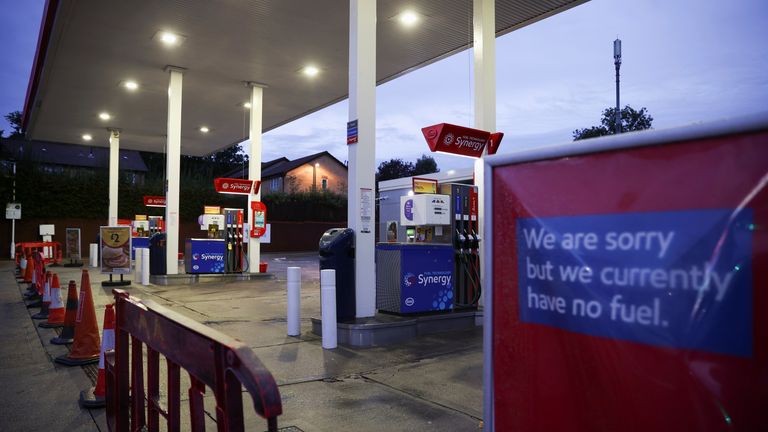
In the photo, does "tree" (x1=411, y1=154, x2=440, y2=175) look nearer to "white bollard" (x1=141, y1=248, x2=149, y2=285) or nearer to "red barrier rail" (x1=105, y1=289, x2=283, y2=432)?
"white bollard" (x1=141, y1=248, x2=149, y2=285)

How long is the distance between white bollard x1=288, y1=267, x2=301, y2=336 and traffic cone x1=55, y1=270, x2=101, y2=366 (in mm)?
2260

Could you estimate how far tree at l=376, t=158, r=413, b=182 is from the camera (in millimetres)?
80000

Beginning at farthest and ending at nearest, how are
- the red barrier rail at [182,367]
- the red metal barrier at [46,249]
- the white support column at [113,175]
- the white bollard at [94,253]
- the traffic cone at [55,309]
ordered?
the white support column at [113,175] < the white bollard at [94,253] < the red metal barrier at [46,249] < the traffic cone at [55,309] < the red barrier rail at [182,367]

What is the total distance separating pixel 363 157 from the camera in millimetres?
6965

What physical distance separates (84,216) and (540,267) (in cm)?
3031

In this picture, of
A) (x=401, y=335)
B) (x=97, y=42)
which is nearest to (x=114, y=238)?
(x=97, y=42)

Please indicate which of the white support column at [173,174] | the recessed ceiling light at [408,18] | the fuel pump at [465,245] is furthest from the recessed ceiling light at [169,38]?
the fuel pump at [465,245]

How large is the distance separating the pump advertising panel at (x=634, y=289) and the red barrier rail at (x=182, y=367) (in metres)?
0.83

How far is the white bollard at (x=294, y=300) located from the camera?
6.76 m

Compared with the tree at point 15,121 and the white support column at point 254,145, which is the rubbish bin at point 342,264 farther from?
the tree at point 15,121

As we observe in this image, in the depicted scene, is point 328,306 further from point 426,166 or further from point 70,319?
point 426,166

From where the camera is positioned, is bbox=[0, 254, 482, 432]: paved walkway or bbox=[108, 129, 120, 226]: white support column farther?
bbox=[108, 129, 120, 226]: white support column

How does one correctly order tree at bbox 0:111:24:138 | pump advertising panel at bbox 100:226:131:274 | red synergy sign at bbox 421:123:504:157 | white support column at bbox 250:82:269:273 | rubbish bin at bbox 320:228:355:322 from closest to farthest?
1. rubbish bin at bbox 320:228:355:322
2. red synergy sign at bbox 421:123:504:157
3. pump advertising panel at bbox 100:226:131:274
4. white support column at bbox 250:82:269:273
5. tree at bbox 0:111:24:138

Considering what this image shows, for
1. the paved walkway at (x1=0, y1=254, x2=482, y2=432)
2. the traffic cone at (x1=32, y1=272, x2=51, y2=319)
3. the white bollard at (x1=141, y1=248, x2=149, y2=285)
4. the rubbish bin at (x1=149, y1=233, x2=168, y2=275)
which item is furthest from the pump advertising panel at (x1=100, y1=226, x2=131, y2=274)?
the paved walkway at (x1=0, y1=254, x2=482, y2=432)
